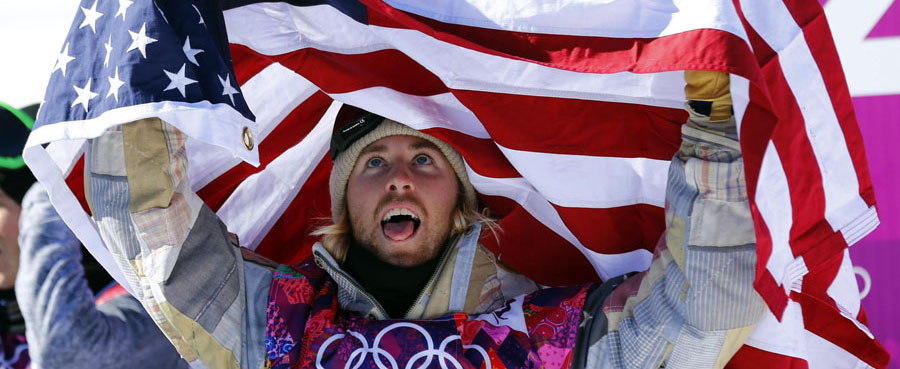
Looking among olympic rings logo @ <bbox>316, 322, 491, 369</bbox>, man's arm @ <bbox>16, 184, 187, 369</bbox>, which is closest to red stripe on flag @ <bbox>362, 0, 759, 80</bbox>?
olympic rings logo @ <bbox>316, 322, 491, 369</bbox>

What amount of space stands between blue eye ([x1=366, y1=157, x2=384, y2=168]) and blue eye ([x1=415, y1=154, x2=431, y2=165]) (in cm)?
10

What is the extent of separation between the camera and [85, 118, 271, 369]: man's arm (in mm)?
2062

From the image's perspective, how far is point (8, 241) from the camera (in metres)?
2.89

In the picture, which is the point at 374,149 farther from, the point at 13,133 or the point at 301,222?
the point at 13,133

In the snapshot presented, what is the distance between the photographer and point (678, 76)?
204 cm

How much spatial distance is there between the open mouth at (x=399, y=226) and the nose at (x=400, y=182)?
0.06 m

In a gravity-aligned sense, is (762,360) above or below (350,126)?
below

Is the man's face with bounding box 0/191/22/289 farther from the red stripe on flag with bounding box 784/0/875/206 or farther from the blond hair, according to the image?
the red stripe on flag with bounding box 784/0/875/206

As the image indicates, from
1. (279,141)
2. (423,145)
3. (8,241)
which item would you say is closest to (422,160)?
(423,145)

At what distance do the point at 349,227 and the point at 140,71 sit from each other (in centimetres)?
95

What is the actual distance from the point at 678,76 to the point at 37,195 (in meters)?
1.83

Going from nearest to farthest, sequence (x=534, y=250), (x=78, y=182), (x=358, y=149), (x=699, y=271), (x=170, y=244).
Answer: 1. (x=699, y=271)
2. (x=170, y=244)
3. (x=78, y=182)
4. (x=358, y=149)
5. (x=534, y=250)

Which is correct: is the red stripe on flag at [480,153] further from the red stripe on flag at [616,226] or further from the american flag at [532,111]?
the red stripe on flag at [616,226]

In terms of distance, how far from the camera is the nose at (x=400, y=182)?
249 centimetres
